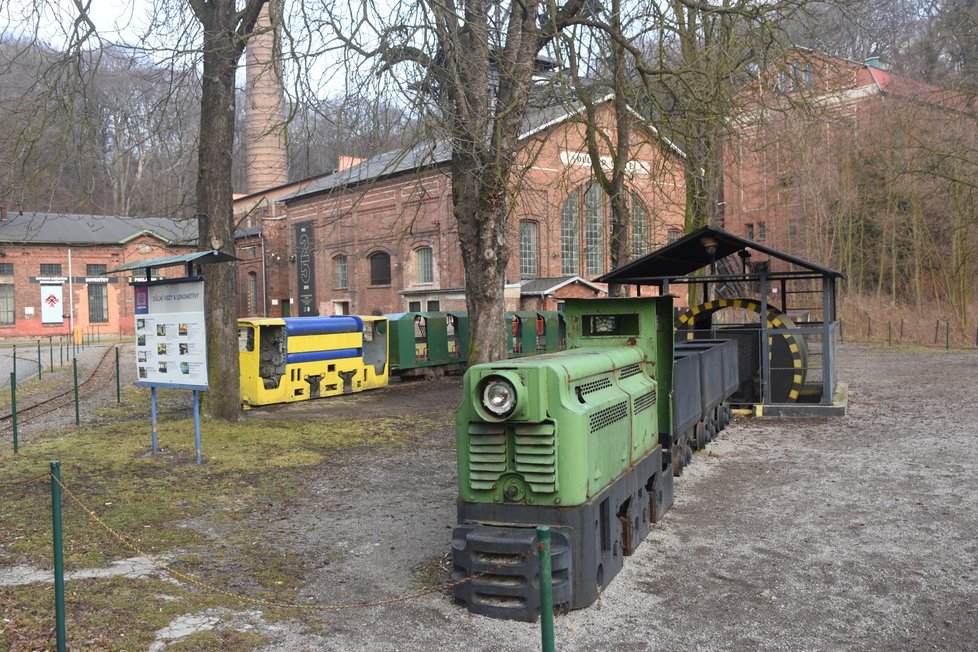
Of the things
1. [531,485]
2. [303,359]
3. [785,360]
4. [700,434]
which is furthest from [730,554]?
[303,359]

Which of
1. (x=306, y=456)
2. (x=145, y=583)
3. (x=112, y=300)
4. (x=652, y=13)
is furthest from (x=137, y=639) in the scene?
(x=112, y=300)

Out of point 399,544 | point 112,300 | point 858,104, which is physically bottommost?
point 399,544

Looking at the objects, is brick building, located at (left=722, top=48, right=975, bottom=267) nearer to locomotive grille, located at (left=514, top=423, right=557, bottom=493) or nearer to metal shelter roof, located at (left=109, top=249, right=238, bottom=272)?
metal shelter roof, located at (left=109, top=249, right=238, bottom=272)

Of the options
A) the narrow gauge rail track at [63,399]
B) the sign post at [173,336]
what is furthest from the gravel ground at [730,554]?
the narrow gauge rail track at [63,399]

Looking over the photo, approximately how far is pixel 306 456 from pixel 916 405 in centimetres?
1215

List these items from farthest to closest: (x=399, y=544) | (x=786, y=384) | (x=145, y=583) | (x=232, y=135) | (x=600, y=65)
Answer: (x=600, y=65)
(x=786, y=384)
(x=232, y=135)
(x=399, y=544)
(x=145, y=583)

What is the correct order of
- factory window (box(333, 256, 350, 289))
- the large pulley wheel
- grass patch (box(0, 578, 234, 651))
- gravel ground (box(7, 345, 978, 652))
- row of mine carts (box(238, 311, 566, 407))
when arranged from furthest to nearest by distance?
factory window (box(333, 256, 350, 289)) → row of mine carts (box(238, 311, 566, 407)) → the large pulley wheel → gravel ground (box(7, 345, 978, 652)) → grass patch (box(0, 578, 234, 651))

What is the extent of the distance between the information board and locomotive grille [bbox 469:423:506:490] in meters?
5.71

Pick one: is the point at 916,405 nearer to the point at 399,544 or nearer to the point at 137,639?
the point at 399,544

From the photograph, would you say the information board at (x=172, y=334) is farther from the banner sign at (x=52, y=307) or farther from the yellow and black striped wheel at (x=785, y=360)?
the banner sign at (x=52, y=307)

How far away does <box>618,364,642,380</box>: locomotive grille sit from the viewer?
7.10 metres

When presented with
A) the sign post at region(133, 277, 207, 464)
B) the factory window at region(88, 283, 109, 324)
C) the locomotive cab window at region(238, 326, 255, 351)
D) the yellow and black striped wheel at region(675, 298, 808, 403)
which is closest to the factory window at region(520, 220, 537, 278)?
the locomotive cab window at region(238, 326, 255, 351)

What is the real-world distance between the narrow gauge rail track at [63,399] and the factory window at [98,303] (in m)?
27.4

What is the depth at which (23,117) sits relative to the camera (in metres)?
12.5
